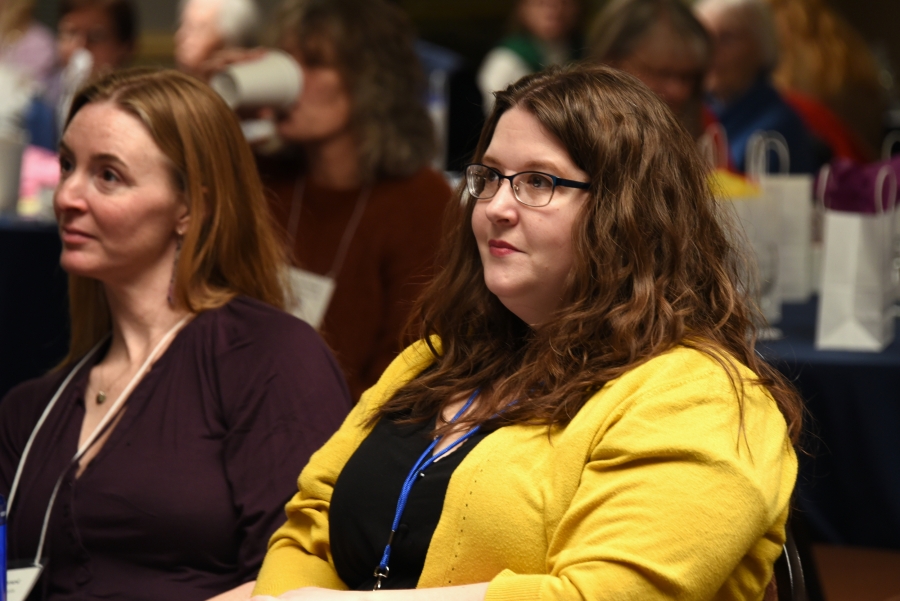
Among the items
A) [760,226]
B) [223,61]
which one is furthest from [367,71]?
[760,226]

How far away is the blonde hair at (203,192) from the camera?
6.21 feet

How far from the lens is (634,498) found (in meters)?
1.12

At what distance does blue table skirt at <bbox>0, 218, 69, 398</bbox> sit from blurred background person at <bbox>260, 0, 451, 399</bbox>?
23.5 inches

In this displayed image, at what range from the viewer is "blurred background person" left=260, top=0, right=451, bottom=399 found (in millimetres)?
2666

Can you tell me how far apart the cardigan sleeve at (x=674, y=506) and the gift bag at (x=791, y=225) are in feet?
5.80

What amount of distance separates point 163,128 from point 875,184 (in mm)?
1442

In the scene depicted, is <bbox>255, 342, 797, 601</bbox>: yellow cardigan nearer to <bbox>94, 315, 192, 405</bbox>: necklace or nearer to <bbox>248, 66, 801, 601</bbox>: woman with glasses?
<bbox>248, 66, 801, 601</bbox>: woman with glasses

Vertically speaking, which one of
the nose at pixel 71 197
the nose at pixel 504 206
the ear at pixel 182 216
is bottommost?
the ear at pixel 182 216

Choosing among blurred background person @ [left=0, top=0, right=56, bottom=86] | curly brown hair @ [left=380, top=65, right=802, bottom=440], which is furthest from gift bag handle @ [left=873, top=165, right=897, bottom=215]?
blurred background person @ [left=0, top=0, right=56, bottom=86]

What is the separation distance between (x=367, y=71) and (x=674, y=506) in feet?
6.31

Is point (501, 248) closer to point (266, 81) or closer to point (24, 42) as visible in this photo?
point (266, 81)

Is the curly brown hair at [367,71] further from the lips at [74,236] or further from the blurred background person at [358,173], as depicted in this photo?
the lips at [74,236]

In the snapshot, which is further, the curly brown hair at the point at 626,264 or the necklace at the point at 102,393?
the necklace at the point at 102,393

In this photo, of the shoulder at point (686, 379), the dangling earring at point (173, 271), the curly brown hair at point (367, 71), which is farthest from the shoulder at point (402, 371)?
the curly brown hair at point (367, 71)
